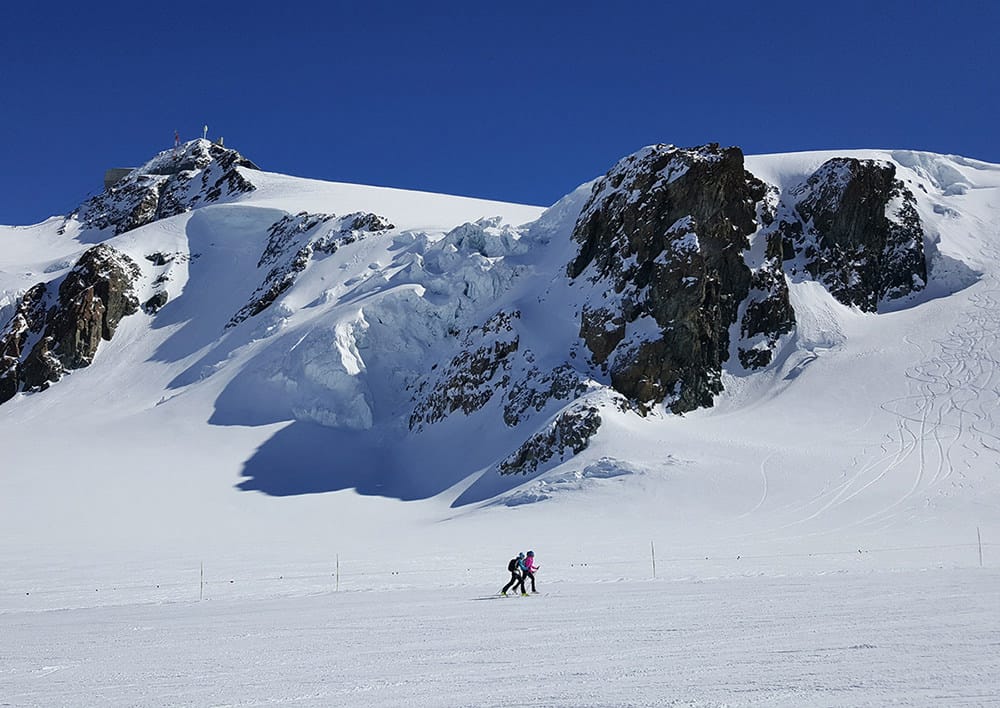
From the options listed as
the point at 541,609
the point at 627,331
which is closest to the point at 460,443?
the point at 627,331

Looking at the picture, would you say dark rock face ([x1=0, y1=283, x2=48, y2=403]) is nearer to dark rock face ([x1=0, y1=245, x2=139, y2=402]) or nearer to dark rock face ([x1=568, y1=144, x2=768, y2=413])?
dark rock face ([x1=0, y1=245, x2=139, y2=402])

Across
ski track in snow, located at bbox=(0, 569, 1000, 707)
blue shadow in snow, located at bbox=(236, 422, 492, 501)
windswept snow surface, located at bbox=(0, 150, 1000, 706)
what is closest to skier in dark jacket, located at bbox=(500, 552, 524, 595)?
ski track in snow, located at bbox=(0, 569, 1000, 707)

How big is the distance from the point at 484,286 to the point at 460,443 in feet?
46.6

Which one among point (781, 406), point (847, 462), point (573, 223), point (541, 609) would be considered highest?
point (573, 223)

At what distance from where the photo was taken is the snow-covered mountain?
3428cm

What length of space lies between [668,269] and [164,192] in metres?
78.0

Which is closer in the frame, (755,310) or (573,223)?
(755,310)

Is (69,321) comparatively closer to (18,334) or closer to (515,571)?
(18,334)

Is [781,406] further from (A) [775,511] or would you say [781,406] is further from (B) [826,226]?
(B) [826,226]

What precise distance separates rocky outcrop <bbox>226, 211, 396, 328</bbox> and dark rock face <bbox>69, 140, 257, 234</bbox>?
22.2m

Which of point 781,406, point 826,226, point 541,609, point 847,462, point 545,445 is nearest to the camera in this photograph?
point 541,609

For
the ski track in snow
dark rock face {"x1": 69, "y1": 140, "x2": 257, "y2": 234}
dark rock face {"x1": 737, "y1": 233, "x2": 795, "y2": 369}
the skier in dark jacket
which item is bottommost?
the ski track in snow

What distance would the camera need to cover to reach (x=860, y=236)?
52.8 meters

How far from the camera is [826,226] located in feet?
175
